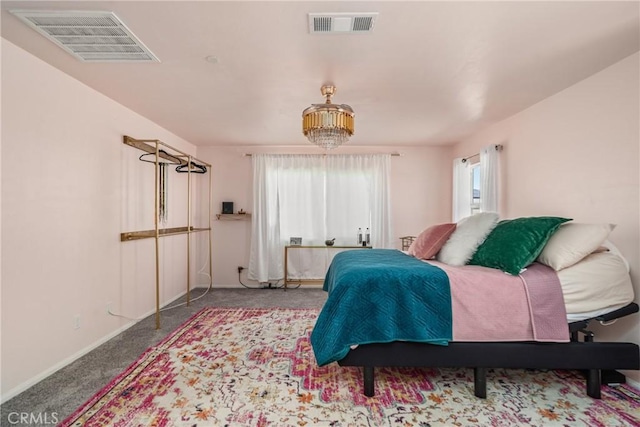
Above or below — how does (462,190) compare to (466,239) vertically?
above

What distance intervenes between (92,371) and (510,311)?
3.08m

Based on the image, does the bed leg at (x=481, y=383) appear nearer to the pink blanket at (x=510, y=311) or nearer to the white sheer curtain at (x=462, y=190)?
the pink blanket at (x=510, y=311)

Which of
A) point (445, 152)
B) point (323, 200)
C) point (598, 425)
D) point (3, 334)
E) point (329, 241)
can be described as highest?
point (445, 152)

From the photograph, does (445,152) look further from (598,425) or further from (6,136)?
(6,136)

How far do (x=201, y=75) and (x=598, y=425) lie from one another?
3539 millimetres

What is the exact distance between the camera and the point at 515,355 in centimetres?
191

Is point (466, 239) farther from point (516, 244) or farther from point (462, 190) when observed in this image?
point (462, 190)

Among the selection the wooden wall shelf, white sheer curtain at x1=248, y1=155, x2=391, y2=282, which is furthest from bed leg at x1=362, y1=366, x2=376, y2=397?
the wooden wall shelf

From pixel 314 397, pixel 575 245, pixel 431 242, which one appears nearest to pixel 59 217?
pixel 314 397

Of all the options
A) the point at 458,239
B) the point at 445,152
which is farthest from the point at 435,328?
the point at 445,152

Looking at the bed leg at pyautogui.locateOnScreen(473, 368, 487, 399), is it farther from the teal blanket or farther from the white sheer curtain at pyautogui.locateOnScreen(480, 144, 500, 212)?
the white sheer curtain at pyautogui.locateOnScreen(480, 144, 500, 212)

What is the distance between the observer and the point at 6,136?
1.95 metres

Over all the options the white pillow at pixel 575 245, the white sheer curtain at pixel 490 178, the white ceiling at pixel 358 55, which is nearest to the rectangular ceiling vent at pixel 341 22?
the white ceiling at pixel 358 55

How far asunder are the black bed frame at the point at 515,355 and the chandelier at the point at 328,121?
1.66m
